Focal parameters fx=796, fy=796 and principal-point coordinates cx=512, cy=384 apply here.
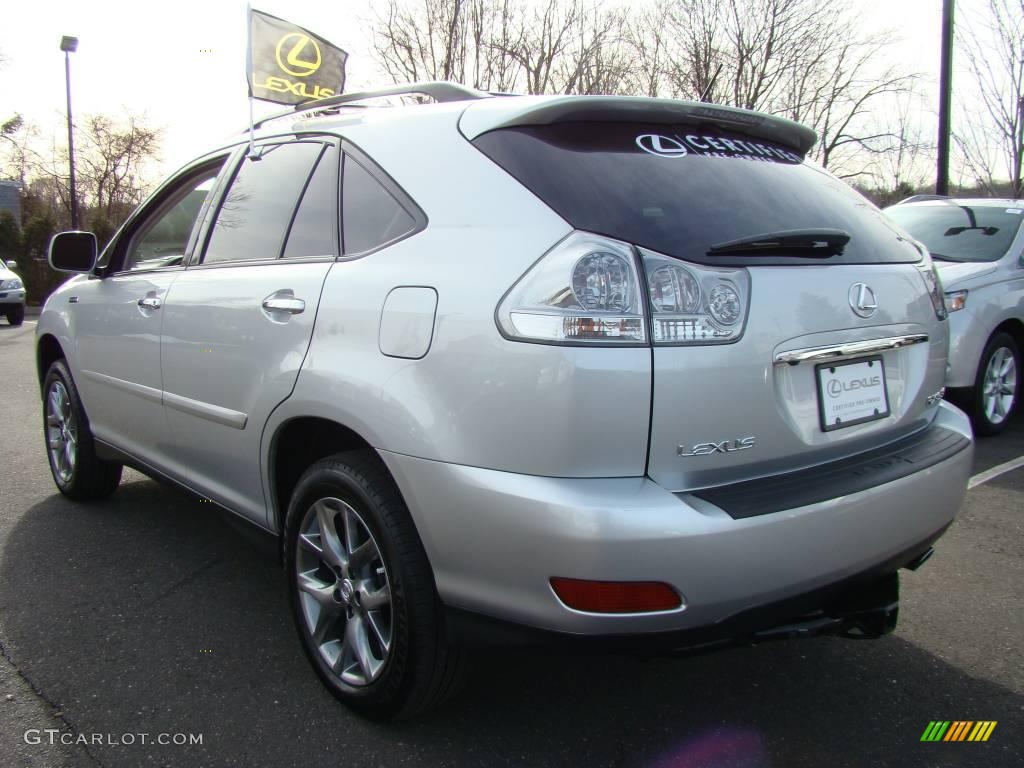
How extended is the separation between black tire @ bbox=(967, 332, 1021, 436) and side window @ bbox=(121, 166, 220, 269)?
4.84m

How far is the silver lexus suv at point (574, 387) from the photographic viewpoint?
1.69m

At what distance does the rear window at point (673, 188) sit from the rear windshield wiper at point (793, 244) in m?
0.02

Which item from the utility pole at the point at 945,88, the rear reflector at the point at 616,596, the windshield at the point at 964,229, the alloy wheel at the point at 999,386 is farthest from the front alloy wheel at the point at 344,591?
the utility pole at the point at 945,88

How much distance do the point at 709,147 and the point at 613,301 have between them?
2.42 ft

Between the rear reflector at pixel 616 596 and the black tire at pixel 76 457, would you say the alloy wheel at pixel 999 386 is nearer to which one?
the rear reflector at pixel 616 596

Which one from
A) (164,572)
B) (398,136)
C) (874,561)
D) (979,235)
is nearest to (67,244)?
(164,572)

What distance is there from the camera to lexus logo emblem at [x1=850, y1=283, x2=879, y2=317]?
6.70 ft

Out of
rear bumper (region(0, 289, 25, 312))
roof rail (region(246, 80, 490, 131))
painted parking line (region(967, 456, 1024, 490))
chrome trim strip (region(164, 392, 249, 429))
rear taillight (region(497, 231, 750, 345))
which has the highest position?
roof rail (region(246, 80, 490, 131))

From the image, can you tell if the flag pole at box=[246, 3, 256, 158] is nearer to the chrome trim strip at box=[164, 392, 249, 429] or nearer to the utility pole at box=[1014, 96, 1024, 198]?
the chrome trim strip at box=[164, 392, 249, 429]

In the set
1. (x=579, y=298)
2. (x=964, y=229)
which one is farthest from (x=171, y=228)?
(x=964, y=229)

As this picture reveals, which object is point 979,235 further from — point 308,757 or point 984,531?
point 308,757

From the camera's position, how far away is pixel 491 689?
2.43 m

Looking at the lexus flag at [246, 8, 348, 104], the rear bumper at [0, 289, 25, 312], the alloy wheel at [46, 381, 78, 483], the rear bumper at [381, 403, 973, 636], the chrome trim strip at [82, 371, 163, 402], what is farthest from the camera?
the rear bumper at [0, 289, 25, 312]

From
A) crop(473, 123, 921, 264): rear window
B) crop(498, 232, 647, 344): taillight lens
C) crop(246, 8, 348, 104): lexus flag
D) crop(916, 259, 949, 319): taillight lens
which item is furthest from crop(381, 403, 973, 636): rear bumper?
crop(246, 8, 348, 104): lexus flag
